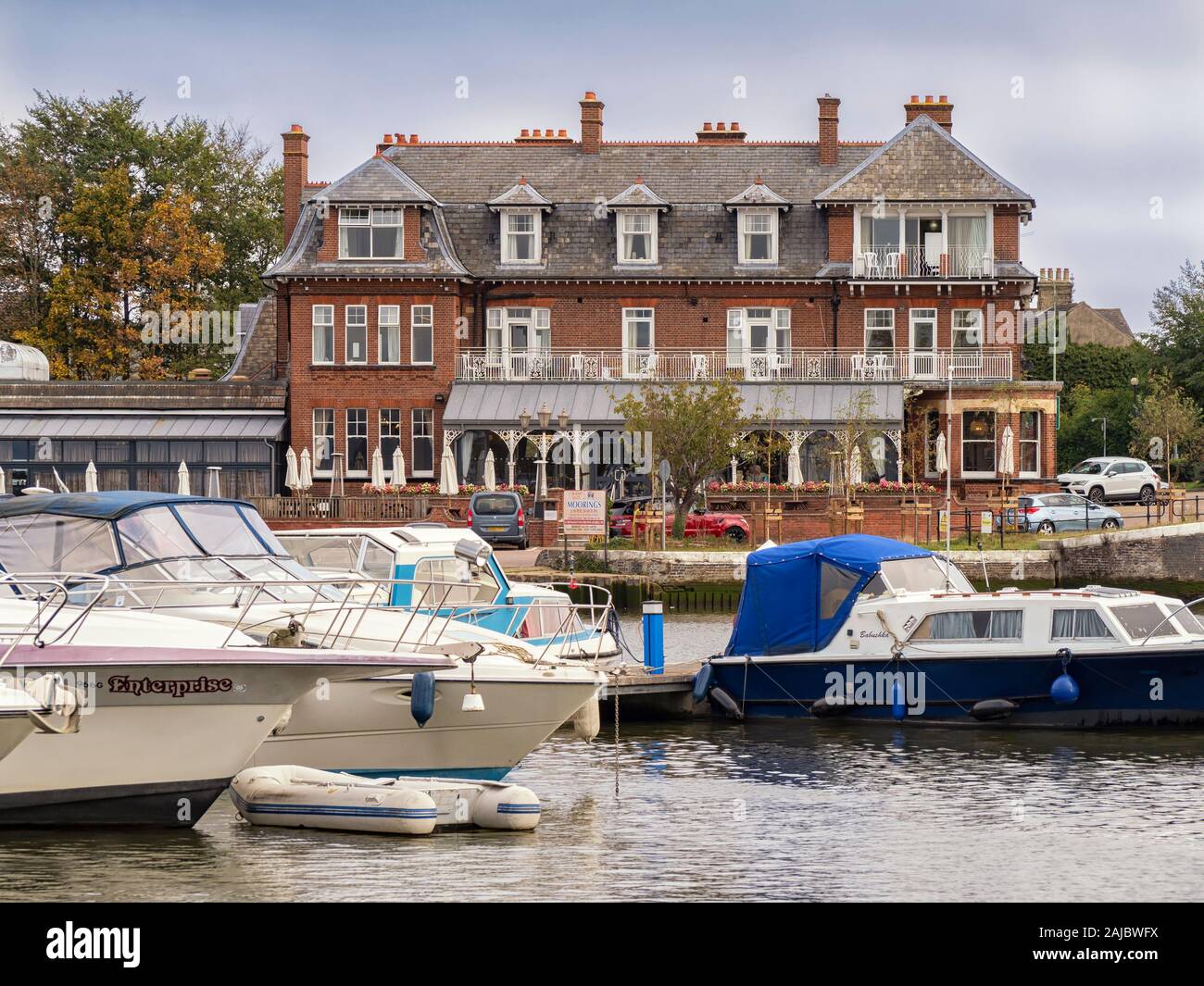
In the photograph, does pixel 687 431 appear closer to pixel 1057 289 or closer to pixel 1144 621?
pixel 1144 621

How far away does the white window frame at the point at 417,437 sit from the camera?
5406 centimetres

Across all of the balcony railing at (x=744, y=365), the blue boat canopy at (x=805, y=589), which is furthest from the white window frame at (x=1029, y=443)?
the blue boat canopy at (x=805, y=589)

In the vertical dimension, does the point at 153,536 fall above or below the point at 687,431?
below

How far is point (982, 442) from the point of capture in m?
54.3

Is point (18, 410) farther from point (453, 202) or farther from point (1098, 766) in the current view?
point (1098, 766)

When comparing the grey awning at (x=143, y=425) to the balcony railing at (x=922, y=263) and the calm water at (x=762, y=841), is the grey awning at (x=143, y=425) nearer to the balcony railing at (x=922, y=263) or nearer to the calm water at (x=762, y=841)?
the balcony railing at (x=922, y=263)

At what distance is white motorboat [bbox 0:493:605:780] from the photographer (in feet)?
61.4

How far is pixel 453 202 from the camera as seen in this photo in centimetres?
5609

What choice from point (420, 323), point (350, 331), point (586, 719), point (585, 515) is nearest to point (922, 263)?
point (420, 323)

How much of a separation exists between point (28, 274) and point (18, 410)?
15.0m

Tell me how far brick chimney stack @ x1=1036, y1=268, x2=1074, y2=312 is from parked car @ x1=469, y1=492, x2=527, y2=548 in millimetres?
54418

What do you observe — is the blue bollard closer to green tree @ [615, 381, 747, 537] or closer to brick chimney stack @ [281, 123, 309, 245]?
green tree @ [615, 381, 747, 537]

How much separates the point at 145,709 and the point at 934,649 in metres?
12.1

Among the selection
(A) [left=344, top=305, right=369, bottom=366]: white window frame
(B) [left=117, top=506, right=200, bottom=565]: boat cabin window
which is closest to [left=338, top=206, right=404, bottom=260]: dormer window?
(A) [left=344, top=305, right=369, bottom=366]: white window frame
